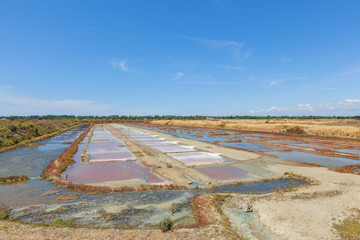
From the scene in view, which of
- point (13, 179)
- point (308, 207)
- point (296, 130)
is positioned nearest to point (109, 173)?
point (13, 179)

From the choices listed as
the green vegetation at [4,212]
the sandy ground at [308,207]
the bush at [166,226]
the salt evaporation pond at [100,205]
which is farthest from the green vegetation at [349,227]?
the green vegetation at [4,212]

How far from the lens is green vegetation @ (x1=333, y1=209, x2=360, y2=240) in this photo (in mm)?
6953

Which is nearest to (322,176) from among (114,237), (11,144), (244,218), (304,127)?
(244,218)

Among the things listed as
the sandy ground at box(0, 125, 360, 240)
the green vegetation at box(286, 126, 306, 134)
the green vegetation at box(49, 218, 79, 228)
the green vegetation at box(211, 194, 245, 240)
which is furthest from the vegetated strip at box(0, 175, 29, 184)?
the green vegetation at box(286, 126, 306, 134)

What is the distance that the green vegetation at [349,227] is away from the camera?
6.95 m

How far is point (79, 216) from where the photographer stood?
8.75 m

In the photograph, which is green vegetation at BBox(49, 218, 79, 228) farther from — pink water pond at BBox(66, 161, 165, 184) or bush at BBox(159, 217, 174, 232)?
pink water pond at BBox(66, 161, 165, 184)

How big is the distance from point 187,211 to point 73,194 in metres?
6.90

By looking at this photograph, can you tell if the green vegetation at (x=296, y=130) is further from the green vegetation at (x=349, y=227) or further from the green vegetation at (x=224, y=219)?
the green vegetation at (x=224, y=219)

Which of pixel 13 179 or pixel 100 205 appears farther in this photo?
pixel 13 179

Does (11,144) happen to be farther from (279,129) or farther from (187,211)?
(279,129)

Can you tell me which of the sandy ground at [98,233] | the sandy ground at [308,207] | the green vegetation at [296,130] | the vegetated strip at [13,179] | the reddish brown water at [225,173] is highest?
the green vegetation at [296,130]

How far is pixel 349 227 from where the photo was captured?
7480 millimetres

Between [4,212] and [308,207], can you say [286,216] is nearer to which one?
[308,207]
